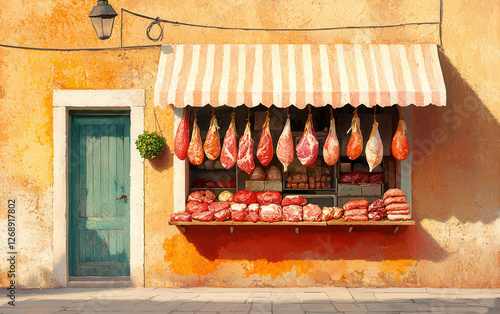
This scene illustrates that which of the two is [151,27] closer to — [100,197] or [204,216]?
[100,197]

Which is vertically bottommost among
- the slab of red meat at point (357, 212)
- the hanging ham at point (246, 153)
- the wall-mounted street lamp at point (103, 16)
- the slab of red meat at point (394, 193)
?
the slab of red meat at point (357, 212)

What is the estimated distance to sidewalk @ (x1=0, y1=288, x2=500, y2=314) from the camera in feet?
17.5

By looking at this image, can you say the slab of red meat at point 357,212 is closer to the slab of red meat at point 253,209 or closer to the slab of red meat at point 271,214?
the slab of red meat at point 271,214

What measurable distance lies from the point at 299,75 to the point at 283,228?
2.29 metres

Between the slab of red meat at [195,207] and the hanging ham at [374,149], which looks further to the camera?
the slab of red meat at [195,207]

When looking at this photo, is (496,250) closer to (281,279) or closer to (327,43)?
(281,279)

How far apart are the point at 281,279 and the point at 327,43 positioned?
3659mm

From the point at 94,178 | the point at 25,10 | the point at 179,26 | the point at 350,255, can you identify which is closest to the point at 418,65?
the point at 350,255

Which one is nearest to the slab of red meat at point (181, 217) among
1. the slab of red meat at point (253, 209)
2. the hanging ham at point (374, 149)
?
the slab of red meat at point (253, 209)

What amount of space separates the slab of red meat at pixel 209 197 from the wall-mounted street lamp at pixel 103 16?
2.68 meters

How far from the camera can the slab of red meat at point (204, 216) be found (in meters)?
6.03

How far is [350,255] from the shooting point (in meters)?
6.36

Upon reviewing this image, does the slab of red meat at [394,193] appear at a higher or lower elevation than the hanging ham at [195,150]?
lower

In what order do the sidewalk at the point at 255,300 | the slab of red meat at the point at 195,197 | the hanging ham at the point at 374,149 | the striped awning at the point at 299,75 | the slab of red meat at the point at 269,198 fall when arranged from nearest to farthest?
the sidewalk at the point at 255,300 < the striped awning at the point at 299,75 < the hanging ham at the point at 374,149 < the slab of red meat at the point at 269,198 < the slab of red meat at the point at 195,197
